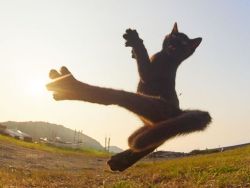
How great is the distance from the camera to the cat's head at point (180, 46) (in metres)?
4.03

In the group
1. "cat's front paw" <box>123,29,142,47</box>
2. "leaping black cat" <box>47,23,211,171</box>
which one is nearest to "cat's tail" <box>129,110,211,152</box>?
"leaping black cat" <box>47,23,211,171</box>

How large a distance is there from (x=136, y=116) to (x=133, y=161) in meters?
0.73

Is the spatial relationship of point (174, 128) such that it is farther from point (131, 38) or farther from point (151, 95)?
point (131, 38)

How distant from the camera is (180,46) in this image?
4066mm

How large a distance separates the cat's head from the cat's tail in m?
0.67

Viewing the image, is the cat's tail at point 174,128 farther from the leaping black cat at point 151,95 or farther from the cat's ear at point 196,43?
the cat's ear at point 196,43

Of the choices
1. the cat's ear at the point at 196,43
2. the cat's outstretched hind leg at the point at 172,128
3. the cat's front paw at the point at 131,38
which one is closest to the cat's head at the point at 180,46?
the cat's ear at the point at 196,43

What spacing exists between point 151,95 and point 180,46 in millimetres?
536

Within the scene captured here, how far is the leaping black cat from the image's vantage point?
3383 millimetres

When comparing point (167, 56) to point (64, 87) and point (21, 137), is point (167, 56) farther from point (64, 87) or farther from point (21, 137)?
point (21, 137)

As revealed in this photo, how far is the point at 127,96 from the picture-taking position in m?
3.40

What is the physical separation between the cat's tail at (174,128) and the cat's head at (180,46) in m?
0.67

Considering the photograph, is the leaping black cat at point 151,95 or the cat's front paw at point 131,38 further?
the cat's front paw at point 131,38

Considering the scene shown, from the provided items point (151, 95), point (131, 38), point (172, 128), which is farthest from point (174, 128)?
point (131, 38)
